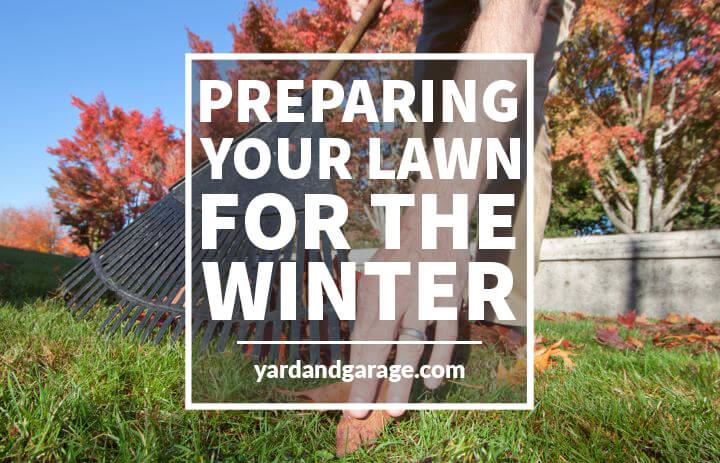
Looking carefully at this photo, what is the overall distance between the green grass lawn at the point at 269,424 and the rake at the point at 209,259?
234mm

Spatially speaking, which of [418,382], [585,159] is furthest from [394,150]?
[418,382]

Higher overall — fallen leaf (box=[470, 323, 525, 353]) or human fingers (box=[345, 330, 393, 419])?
human fingers (box=[345, 330, 393, 419])

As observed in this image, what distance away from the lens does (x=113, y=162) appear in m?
11.8

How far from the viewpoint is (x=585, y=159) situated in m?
6.91

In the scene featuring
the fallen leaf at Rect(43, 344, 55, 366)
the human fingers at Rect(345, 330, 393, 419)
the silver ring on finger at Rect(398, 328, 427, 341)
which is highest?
the silver ring on finger at Rect(398, 328, 427, 341)

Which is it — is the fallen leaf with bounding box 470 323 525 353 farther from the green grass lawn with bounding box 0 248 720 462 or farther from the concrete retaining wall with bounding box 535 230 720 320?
the concrete retaining wall with bounding box 535 230 720 320

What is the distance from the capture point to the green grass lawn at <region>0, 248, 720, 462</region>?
36.4 inches

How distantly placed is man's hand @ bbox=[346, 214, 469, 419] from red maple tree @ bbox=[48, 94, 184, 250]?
1143 cm

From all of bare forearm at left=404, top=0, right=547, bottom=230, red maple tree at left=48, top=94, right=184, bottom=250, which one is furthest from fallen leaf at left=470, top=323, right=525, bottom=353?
red maple tree at left=48, top=94, right=184, bottom=250

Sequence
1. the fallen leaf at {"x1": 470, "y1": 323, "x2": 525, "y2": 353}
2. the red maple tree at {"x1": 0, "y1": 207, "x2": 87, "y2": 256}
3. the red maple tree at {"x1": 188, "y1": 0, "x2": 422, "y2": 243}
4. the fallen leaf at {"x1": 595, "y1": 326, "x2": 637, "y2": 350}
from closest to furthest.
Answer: the fallen leaf at {"x1": 470, "y1": 323, "x2": 525, "y2": 353}, the fallen leaf at {"x1": 595, "y1": 326, "x2": 637, "y2": 350}, the red maple tree at {"x1": 188, "y1": 0, "x2": 422, "y2": 243}, the red maple tree at {"x1": 0, "y1": 207, "x2": 87, "y2": 256}

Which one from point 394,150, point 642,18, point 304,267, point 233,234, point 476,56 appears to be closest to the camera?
point 476,56

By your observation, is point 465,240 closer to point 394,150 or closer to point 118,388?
point 118,388

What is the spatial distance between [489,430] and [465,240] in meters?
0.47

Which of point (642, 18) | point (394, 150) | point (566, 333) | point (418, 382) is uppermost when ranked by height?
point (642, 18)
